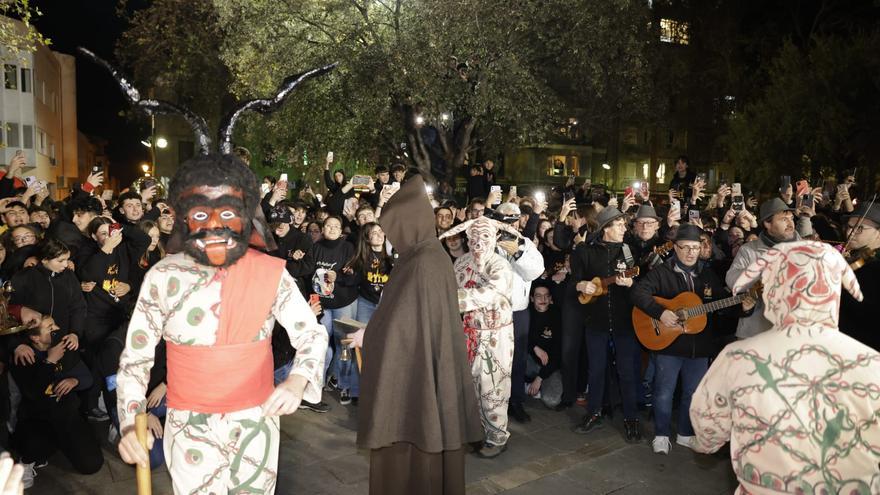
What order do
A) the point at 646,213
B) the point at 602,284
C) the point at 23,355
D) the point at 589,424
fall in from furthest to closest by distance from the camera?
the point at 646,213, the point at 589,424, the point at 602,284, the point at 23,355

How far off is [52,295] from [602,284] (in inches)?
202

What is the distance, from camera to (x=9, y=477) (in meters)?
1.88

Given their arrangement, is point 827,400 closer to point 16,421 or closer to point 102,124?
point 16,421

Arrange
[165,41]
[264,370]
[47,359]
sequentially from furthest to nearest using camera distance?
[165,41] → [47,359] → [264,370]

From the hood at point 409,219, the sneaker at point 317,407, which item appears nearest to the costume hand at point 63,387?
the sneaker at point 317,407

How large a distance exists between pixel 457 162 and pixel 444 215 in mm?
10831

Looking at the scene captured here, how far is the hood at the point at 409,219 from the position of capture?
4270 mm

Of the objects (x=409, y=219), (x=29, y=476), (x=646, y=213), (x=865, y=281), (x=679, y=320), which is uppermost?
(x=646, y=213)

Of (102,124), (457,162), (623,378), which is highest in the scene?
(102,124)

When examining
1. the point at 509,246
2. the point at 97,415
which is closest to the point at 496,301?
the point at 509,246

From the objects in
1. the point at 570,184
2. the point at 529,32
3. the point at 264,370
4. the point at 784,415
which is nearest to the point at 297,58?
the point at 529,32

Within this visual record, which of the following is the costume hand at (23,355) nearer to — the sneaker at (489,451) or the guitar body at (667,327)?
the sneaker at (489,451)

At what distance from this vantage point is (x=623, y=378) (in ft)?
22.3

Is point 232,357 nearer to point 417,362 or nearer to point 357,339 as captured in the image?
point 417,362
